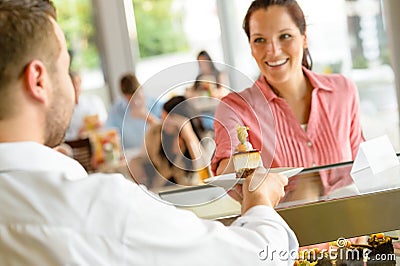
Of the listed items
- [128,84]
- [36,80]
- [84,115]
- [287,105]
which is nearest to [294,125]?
[287,105]

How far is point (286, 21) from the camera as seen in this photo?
128 cm

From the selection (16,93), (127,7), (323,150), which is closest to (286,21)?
(323,150)

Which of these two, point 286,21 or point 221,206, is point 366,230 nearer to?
point 221,206

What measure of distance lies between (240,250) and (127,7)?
552 cm

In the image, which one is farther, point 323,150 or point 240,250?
point 323,150

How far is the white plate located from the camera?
123 cm

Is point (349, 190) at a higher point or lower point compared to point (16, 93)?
lower

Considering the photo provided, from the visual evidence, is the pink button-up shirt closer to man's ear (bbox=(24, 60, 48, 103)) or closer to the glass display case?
the glass display case

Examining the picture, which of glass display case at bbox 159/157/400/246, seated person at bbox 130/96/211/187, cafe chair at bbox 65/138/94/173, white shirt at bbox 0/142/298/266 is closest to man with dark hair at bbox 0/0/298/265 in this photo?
white shirt at bbox 0/142/298/266

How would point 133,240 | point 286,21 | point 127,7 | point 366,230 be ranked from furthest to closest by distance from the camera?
point 127,7
point 286,21
point 366,230
point 133,240

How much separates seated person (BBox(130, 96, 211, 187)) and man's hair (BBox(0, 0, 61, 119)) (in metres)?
0.32

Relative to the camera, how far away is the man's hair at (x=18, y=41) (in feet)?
3.19

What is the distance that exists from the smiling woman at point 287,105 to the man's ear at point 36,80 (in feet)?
1.17

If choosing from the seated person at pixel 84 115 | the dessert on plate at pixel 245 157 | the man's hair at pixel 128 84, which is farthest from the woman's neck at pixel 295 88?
the seated person at pixel 84 115
